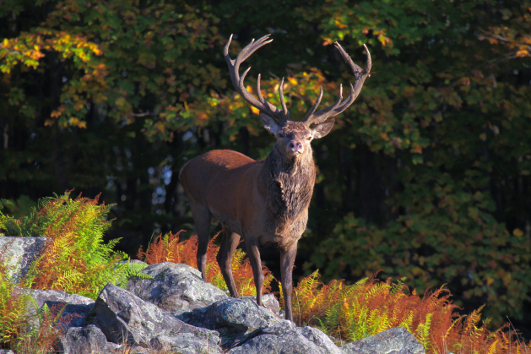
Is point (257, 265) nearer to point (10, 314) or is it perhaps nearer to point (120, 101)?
point (10, 314)

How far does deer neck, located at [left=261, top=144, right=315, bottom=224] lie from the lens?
5.73 meters

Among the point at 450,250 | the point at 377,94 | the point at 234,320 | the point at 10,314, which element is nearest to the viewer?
the point at 10,314

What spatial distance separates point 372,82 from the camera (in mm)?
11477

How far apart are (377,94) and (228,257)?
5.39 m

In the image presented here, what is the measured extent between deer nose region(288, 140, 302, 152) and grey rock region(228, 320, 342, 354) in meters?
1.57

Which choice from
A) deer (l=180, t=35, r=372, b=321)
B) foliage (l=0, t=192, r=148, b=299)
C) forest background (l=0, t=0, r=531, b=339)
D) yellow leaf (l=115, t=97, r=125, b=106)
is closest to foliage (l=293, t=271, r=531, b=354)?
deer (l=180, t=35, r=372, b=321)

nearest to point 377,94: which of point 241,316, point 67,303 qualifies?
point 241,316

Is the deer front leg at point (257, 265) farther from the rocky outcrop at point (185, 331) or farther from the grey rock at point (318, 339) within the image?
the grey rock at point (318, 339)

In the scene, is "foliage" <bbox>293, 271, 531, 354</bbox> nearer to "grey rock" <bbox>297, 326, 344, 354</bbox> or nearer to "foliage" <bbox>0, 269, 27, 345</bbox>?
"grey rock" <bbox>297, 326, 344, 354</bbox>

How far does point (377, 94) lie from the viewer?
35.4ft

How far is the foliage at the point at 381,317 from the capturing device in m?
5.97

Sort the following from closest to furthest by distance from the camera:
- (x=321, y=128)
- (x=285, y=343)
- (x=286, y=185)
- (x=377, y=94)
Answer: (x=285, y=343) < (x=286, y=185) < (x=321, y=128) < (x=377, y=94)

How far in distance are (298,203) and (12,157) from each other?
453 inches

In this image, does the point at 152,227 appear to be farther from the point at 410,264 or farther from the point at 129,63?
the point at 410,264
